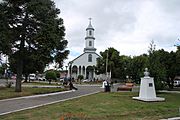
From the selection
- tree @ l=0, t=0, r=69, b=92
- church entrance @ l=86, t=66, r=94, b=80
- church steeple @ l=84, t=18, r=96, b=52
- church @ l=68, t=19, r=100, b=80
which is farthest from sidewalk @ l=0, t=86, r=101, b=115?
church entrance @ l=86, t=66, r=94, b=80

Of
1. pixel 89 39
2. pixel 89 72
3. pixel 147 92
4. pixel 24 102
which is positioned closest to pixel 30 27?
pixel 24 102

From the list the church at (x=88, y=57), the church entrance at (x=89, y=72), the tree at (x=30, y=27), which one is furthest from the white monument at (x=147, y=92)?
the church entrance at (x=89, y=72)

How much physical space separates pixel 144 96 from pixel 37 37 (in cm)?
1080

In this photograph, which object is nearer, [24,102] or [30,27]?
[24,102]

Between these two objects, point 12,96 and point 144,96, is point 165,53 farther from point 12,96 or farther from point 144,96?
point 12,96

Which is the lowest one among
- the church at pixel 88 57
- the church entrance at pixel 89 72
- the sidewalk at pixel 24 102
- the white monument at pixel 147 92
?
the sidewalk at pixel 24 102

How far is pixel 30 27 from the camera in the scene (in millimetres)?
28547

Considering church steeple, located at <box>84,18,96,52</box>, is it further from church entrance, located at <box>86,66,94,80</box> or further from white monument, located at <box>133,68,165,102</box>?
white monument, located at <box>133,68,165,102</box>

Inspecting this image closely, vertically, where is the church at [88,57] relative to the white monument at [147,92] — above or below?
above

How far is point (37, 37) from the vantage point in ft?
90.6

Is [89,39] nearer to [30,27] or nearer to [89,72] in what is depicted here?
[89,72]

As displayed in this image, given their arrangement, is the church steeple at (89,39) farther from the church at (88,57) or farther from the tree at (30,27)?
the tree at (30,27)

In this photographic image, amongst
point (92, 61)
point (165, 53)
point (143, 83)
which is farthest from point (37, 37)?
point (92, 61)

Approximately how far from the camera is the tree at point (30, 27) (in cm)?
2770
